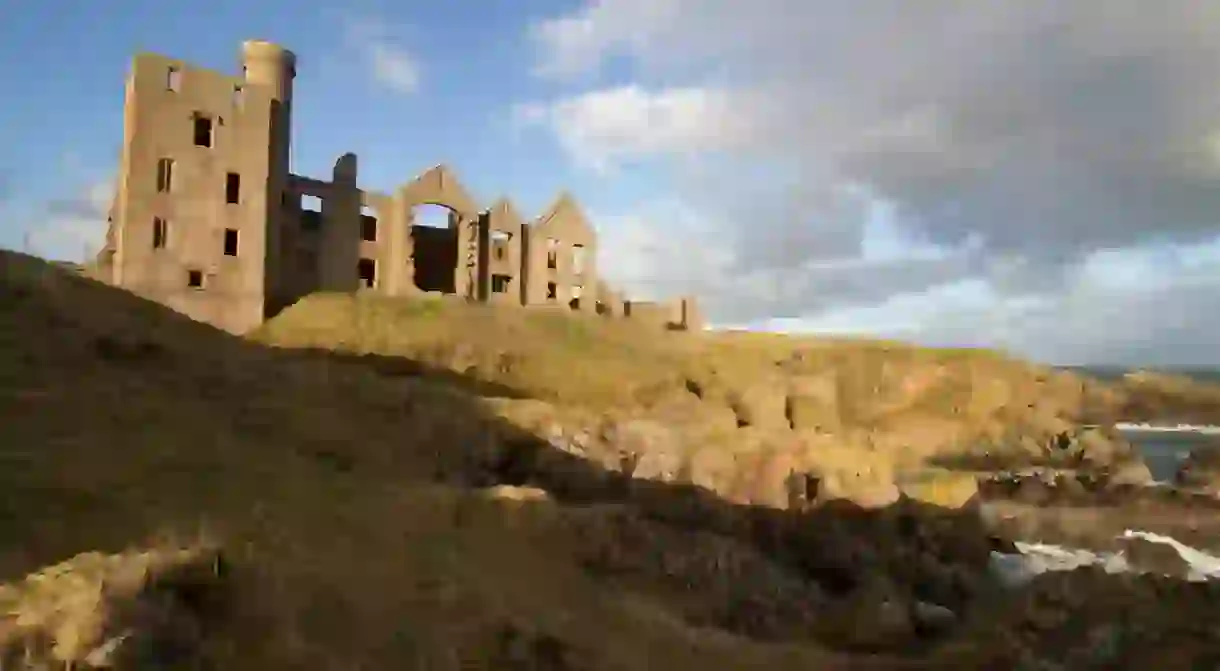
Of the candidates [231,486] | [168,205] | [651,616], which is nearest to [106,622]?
[231,486]

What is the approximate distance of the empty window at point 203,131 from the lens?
3944 centimetres

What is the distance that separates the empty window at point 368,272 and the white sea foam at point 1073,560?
33629 millimetres

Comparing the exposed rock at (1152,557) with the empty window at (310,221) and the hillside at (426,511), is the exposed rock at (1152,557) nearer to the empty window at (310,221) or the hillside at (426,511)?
the hillside at (426,511)

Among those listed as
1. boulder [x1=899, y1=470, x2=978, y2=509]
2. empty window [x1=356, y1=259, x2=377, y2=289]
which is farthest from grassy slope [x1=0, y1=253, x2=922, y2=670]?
empty window [x1=356, y1=259, x2=377, y2=289]

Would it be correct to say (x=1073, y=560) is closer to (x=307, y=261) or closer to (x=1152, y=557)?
(x=1152, y=557)

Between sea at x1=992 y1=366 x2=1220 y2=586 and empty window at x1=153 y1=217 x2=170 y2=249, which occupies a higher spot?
empty window at x1=153 y1=217 x2=170 y2=249

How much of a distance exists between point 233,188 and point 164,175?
2842 millimetres

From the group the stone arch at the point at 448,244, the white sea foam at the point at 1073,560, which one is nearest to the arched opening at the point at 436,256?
the stone arch at the point at 448,244

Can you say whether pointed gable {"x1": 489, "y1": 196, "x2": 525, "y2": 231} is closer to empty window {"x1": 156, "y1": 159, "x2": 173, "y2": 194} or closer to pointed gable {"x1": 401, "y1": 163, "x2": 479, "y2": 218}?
pointed gable {"x1": 401, "y1": 163, "x2": 479, "y2": 218}

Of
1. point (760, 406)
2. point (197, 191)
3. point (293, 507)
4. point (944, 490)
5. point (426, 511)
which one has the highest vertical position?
point (197, 191)

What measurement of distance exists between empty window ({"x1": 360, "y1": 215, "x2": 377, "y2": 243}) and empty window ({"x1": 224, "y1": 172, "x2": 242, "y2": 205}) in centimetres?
Answer: 921

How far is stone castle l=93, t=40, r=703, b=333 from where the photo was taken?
38.0m

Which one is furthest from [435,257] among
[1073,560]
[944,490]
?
[1073,560]

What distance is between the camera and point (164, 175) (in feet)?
127
